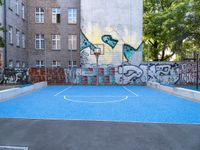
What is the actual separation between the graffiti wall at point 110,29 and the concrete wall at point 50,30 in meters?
3.50

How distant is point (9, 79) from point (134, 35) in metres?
15.5

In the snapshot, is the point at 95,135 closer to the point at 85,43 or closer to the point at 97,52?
the point at 97,52

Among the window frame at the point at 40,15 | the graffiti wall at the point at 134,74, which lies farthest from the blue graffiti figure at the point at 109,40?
the window frame at the point at 40,15

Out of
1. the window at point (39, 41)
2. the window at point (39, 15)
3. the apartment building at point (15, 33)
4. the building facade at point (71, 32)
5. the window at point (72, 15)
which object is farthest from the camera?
the window at point (72, 15)

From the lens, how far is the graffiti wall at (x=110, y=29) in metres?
30.2

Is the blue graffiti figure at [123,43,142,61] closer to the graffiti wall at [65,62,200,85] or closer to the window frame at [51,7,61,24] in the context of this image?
the graffiti wall at [65,62,200,85]

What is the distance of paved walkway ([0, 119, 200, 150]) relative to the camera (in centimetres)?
577

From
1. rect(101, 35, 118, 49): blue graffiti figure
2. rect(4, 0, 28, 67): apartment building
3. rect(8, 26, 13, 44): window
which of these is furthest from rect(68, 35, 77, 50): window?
rect(8, 26, 13, 44): window

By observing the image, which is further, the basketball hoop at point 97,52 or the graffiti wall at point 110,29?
the graffiti wall at point 110,29

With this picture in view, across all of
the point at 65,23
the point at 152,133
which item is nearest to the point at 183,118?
the point at 152,133

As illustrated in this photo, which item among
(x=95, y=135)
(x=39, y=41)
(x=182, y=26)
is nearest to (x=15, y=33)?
(x=39, y=41)

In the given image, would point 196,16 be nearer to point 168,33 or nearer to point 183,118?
point 168,33

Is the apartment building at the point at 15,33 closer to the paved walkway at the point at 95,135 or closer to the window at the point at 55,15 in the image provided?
the window at the point at 55,15

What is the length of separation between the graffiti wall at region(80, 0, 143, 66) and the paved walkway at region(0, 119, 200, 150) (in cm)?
2238
